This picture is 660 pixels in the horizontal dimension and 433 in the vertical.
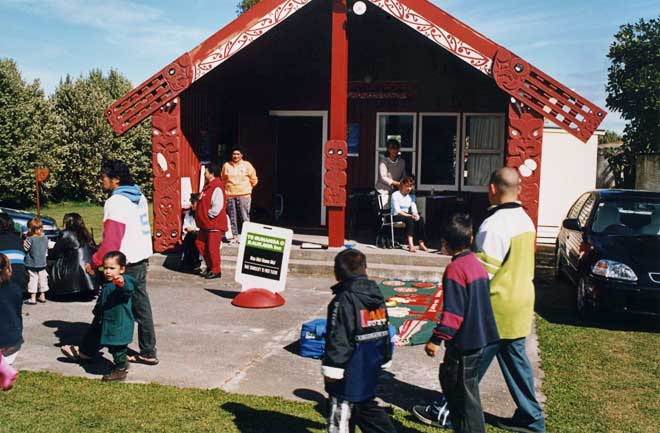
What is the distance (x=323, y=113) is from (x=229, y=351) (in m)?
8.61

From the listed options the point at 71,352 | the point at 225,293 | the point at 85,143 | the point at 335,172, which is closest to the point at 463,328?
the point at 71,352

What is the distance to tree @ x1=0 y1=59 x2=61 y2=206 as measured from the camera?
24016 millimetres

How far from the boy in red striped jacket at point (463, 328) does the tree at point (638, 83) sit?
18.6m

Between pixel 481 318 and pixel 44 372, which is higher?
pixel 481 318

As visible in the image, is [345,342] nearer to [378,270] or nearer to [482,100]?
[378,270]

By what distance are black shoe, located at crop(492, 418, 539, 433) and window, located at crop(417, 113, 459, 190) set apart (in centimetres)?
938

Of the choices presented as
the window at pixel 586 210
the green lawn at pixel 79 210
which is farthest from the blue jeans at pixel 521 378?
the green lawn at pixel 79 210

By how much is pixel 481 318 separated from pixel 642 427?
1905mm

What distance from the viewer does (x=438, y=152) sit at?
571 inches

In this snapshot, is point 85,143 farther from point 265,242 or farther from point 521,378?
point 521,378

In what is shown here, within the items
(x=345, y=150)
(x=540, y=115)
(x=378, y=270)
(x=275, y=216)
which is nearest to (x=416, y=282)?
(x=378, y=270)

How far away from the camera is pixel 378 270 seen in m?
11.0

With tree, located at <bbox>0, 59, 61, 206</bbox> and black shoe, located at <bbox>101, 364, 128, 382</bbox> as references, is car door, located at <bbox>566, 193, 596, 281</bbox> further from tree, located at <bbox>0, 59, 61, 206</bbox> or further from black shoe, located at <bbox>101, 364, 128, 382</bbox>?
tree, located at <bbox>0, 59, 61, 206</bbox>

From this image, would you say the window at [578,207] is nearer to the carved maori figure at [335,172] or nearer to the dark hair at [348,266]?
the carved maori figure at [335,172]
